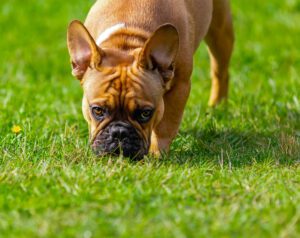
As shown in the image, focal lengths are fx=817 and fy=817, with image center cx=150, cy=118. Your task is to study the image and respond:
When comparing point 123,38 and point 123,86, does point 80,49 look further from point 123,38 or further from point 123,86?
point 123,86

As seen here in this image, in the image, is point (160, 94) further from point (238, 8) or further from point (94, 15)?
point (238, 8)

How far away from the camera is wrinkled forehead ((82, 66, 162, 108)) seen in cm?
479

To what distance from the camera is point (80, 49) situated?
514 cm

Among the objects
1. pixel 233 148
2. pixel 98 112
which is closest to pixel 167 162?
pixel 98 112

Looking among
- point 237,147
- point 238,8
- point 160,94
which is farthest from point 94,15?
point 238,8

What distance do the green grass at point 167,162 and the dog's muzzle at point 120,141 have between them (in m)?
0.08

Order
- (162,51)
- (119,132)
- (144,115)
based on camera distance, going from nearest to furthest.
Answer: (119,132)
(144,115)
(162,51)

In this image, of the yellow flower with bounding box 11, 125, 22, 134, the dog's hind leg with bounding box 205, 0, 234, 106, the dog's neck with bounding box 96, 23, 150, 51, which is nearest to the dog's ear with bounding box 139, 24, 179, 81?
the dog's neck with bounding box 96, 23, 150, 51

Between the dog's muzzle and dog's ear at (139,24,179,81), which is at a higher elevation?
dog's ear at (139,24,179,81)

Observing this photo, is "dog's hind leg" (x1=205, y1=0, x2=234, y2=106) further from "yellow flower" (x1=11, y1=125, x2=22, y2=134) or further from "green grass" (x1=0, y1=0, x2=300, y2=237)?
"yellow flower" (x1=11, y1=125, x2=22, y2=134)

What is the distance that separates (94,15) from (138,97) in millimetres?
954

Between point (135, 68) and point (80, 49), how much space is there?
427 millimetres

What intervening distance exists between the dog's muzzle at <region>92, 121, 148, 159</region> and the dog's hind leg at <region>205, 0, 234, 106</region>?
6.91ft

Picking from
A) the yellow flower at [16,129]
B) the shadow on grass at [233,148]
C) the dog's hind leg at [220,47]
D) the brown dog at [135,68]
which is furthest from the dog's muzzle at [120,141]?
the dog's hind leg at [220,47]
